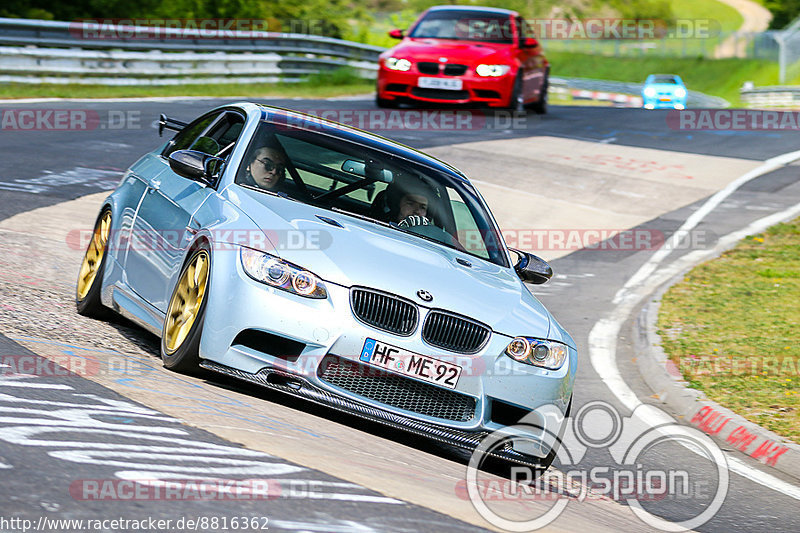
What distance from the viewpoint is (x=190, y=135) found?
797 centimetres

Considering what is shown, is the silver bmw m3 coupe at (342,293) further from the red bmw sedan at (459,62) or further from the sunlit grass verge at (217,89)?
the red bmw sedan at (459,62)

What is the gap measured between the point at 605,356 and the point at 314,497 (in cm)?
596

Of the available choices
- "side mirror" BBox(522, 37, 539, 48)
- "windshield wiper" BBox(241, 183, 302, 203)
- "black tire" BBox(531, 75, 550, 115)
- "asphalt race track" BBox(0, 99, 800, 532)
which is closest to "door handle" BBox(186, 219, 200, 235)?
"windshield wiper" BBox(241, 183, 302, 203)

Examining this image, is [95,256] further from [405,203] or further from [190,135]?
[405,203]

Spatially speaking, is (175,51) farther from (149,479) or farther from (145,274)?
(149,479)

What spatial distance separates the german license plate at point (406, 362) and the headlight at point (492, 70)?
16074mm

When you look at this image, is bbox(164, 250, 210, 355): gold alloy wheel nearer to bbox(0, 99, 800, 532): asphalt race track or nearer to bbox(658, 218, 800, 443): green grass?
bbox(0, 99, 800, 532): asphalt race track

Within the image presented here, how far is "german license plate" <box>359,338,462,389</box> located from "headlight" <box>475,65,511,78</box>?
16074 mm

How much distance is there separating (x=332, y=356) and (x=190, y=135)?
2.87 meters

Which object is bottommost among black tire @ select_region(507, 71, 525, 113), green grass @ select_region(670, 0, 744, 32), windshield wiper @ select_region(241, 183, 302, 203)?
green grass @ select_region(670, 0, 744, 32)

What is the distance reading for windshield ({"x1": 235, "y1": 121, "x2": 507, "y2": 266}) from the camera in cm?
696

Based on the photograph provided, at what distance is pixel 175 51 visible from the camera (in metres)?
26.0

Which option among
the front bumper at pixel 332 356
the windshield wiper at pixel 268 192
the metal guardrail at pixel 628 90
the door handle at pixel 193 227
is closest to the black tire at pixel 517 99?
the windshield wiper at pixel 268 192

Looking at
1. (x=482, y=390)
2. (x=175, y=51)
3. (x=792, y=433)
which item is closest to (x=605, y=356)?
(x=792, y=433)
